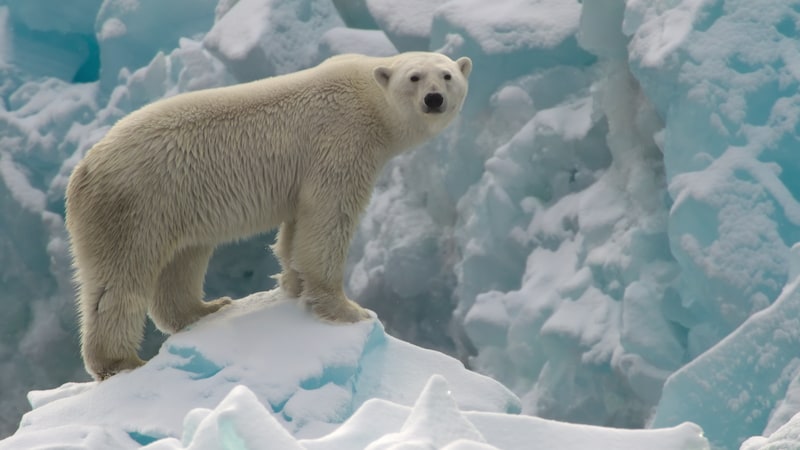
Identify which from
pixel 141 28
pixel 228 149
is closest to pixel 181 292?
pixel 228 149

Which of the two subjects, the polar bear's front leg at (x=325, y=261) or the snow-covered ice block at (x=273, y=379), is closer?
the snow-covered ice block at (x=273, y=379)

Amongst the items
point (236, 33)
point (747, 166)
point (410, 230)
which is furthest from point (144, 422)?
point (236, 33)

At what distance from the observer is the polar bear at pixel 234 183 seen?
4270mm

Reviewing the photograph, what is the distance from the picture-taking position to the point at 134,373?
166 inches

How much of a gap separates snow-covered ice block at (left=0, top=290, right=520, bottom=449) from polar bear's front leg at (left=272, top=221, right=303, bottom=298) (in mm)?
137

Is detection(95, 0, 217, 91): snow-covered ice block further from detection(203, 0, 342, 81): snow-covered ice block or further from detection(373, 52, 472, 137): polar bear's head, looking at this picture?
detection(373, 52, 472, 137): polar bear's head

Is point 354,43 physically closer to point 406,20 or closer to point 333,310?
point 406,20

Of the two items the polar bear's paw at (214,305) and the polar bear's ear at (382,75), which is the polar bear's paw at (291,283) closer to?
the polar bear's paw at (214,305)

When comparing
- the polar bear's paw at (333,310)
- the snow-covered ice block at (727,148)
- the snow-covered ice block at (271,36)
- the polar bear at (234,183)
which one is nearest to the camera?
the polar bear at (234,183)

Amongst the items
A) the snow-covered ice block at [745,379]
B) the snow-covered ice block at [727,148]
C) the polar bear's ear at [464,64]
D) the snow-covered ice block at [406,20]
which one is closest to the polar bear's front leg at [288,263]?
the polar bear's ear at [464,64]

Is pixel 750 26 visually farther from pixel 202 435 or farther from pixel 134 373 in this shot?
pixel 202 435

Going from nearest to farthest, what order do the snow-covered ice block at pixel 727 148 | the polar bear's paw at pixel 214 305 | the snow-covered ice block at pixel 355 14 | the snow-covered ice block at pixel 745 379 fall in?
the snow-covered ice block at pixel 745 379
the polar bear's paw at pixel 214 305
the snow-covered ice block at pixel 727 148
the snow-covered ice block at pixel 355 14

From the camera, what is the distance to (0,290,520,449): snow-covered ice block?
13.3ft

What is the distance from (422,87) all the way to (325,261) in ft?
2.54
